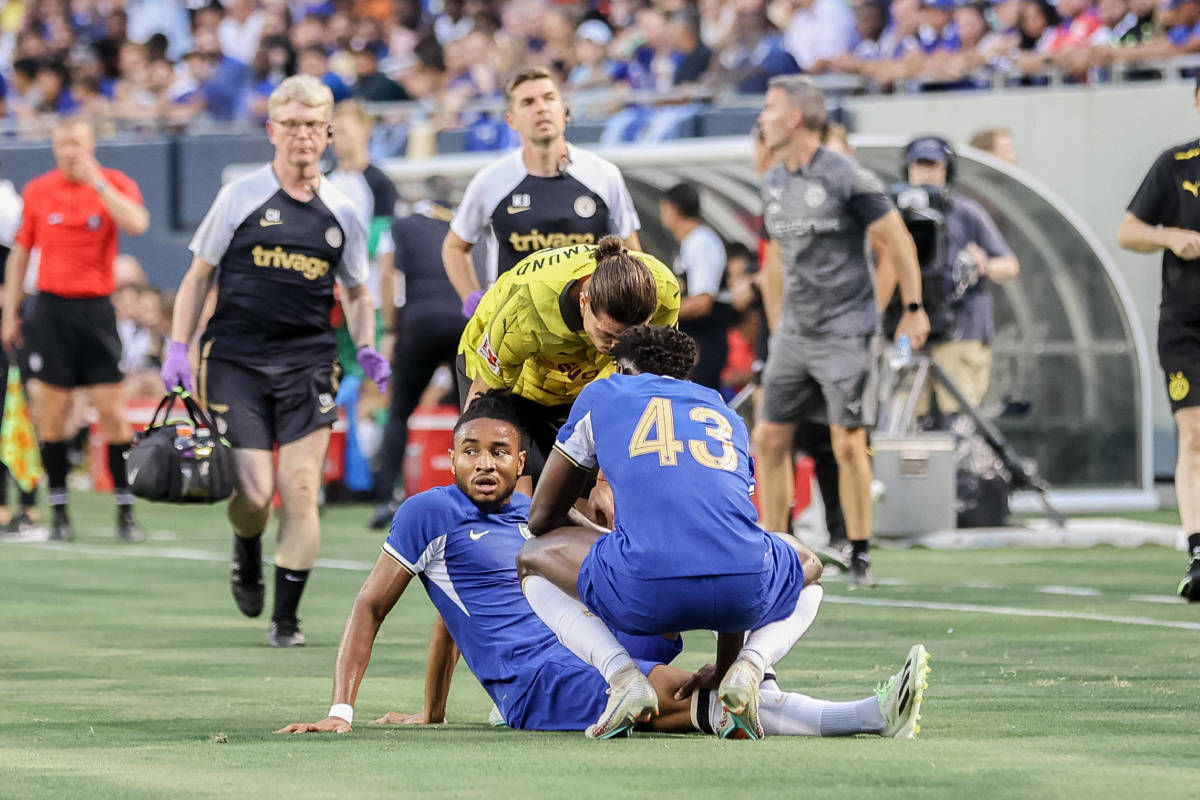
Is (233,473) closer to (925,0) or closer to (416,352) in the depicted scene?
(416,352)

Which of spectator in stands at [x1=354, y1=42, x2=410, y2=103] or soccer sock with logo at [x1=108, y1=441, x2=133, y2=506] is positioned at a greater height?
spectator in stands at [x1=354, y1=42, x2=410, y2=103]

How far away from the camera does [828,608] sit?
9.96 m

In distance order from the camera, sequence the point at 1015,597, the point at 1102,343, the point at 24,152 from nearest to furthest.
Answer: the point at 1015,597
the point at 1102,343
the point at 24,152

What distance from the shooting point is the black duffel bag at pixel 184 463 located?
8633mm

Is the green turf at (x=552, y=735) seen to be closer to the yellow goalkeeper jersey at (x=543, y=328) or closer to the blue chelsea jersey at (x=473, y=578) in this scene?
the blue chelsea jersey at (x=473, y=578)

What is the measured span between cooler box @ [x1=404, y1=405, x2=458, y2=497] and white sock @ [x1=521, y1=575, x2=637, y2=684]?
10119 mm

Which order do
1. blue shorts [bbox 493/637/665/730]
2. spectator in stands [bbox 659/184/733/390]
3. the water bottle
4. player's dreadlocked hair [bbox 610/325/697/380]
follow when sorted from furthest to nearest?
1. spectator in stands [bbox 659/184/733/390]
2. the water bottle
3. blue shorts [bbox 493/637/665/730]
4. player's dreadlocked hair [bbox 610/325/697/380]

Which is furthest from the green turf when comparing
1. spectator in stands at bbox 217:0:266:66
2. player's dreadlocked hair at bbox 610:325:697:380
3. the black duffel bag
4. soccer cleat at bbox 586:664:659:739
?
spectator in stands at bbox 217:0:266:66

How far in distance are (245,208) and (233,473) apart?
42.8 inches

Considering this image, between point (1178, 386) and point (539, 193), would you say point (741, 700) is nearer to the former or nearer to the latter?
point (539, 193)

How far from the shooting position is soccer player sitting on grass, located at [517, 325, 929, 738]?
5.83m

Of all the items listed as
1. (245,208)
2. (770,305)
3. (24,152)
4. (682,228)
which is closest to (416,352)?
(682,228)

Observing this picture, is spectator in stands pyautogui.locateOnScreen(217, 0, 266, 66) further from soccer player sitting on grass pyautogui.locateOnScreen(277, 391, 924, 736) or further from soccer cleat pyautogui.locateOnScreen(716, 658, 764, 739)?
soccer cleat pyautogui.locateOnScreen(716, 658, 764, 739)

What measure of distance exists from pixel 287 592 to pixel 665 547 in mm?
3474
